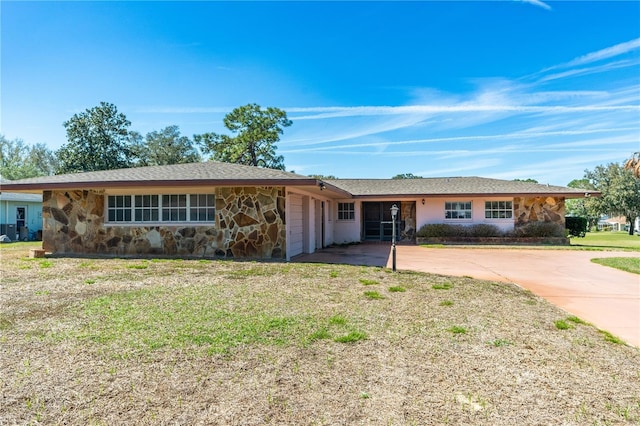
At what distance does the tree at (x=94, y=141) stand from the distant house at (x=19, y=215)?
9288 millimetres

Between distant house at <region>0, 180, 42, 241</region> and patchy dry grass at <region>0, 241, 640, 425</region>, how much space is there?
18.3 meters

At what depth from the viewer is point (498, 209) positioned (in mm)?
19109

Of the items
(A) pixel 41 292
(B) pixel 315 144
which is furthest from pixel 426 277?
(B) pixel 315 144

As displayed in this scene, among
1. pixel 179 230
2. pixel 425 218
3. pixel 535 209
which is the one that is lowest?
pixel 179 230

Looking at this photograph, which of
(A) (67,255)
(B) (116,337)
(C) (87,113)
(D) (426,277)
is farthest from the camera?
(C) (87,113)

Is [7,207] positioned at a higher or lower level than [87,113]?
lower

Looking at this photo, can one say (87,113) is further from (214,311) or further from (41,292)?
(214,311)

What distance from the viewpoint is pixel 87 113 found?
31781mm

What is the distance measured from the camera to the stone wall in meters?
18.9

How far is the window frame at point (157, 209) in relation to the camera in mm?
11969

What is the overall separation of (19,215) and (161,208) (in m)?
15.8

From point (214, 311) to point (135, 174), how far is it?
9.18 m

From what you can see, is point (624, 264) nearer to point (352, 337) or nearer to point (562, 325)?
point (562, 325)

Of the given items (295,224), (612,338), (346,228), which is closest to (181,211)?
(295,224)
